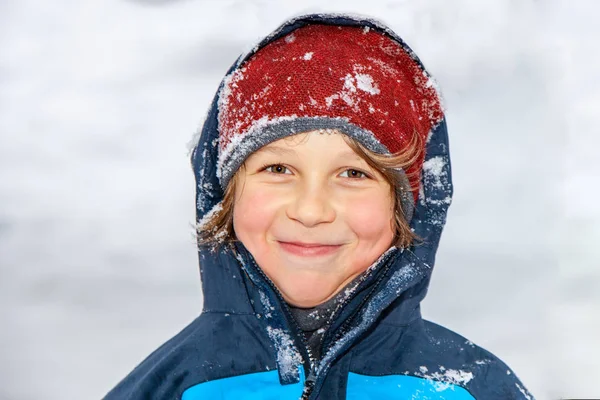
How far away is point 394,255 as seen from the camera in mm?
2391

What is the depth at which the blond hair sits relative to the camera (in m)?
2.24

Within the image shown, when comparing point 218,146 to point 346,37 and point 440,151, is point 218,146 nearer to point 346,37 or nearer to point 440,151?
point 346,37

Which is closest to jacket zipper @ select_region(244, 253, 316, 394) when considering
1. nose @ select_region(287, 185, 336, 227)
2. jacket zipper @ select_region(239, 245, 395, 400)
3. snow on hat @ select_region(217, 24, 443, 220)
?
jacket zipper @ select_region(239, 245, 395, 400)

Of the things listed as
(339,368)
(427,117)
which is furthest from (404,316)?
(427,117)

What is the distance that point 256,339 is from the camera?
228cm

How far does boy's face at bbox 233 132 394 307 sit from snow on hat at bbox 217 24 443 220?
5 cm

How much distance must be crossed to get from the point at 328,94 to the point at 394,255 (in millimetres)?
499

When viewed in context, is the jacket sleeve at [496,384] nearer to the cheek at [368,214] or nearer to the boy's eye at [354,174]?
the cheek at [368,214]

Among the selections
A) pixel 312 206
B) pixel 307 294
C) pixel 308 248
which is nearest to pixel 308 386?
pixel 307 294

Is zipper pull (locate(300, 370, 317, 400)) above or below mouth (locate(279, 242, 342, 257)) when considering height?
below

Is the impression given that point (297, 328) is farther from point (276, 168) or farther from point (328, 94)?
point (328, 94)

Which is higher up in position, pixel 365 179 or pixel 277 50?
pixel 277 50

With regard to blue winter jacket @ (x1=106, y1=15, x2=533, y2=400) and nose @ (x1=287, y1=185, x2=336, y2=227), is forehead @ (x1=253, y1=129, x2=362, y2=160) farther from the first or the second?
blue winter jacket @ (x1=106, y1=15, x2=533, y2=400)

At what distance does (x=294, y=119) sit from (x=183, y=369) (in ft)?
2.37
